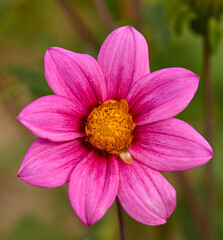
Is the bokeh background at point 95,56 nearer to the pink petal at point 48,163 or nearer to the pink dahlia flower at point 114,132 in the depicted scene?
the pink dahlia flower at point 114,132

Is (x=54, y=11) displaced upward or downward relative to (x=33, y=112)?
downward

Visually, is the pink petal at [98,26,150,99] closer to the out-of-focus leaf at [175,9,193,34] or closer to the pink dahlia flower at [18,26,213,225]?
the pink dahlia flower at [18,26,213,225]

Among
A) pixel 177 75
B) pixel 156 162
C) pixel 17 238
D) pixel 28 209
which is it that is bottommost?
pixel 28 209

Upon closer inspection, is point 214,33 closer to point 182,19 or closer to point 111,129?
point 182,19

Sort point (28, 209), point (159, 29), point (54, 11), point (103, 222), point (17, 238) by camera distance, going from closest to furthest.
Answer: point (159, 29) < point (103, 222) < point (17, 238) < point (54, 11) < point (28, 209)

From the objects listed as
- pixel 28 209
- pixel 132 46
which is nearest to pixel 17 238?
pixel 28 209

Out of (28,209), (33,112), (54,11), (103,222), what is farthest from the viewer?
(28,209)

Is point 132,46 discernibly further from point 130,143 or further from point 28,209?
point 28,209
